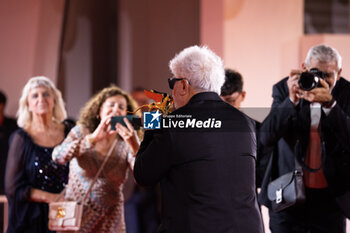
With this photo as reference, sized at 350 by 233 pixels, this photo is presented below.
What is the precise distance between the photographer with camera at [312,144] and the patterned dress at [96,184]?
34.1 inches

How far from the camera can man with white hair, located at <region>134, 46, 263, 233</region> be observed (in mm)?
2266

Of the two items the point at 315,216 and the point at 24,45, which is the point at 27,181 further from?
the point at 24,45

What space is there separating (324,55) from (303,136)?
18.9 inches

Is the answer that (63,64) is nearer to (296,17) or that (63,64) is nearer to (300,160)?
(296,17)

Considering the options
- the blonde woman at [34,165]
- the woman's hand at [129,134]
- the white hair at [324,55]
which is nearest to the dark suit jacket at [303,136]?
the white hair at [324,55]

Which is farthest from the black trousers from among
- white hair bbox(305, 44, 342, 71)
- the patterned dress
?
the patterned dress

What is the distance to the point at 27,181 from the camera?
3482mm

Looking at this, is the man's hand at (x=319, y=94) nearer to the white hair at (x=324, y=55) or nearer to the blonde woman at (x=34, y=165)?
the white hair at (x=324, y=55)

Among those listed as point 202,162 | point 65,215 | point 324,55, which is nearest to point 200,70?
point 202,162

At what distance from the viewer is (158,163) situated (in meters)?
2.25

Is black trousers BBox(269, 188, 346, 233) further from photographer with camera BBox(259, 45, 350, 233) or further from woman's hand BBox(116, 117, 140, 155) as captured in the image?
woman's hand BBox(116, 117, 140, 155)

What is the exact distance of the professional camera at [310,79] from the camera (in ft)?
9.74

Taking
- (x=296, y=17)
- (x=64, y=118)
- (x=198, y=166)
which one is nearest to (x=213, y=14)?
(x=296, y=17)

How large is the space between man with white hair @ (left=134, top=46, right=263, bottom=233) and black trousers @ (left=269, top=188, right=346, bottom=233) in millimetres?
803
